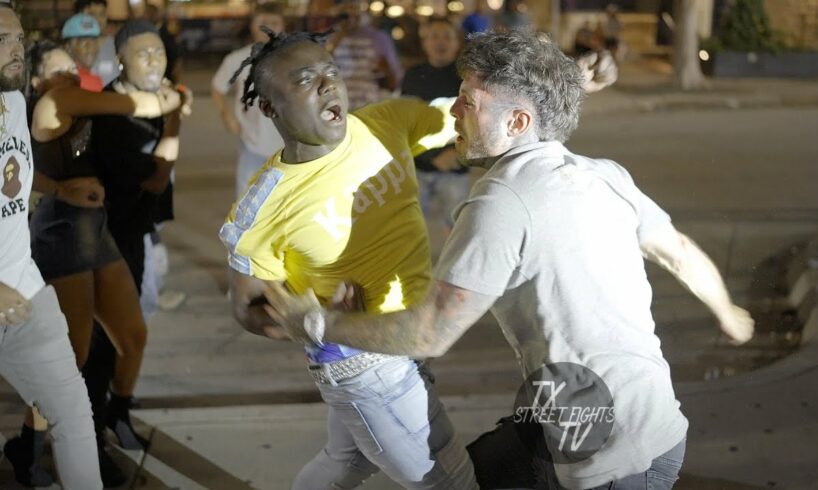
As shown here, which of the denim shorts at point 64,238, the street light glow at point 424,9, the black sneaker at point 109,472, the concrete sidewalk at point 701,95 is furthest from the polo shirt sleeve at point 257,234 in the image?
the street light glow at point 424,9

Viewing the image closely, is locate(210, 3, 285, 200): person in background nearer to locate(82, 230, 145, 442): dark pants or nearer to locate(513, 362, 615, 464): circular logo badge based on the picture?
locate(82, 230, 145, 442): dark pants

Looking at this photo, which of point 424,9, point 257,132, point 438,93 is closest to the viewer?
point 438,93

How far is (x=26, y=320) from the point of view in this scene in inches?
122

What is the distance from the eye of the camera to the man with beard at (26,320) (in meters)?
3.02

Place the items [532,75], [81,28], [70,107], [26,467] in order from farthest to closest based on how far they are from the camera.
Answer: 1. [81,28]
2. [26,467]
3. [70,107]
4. [532,75]

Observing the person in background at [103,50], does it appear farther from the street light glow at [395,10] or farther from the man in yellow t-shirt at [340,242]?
the street light glow at [395,10]

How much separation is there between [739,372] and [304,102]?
3316 mm

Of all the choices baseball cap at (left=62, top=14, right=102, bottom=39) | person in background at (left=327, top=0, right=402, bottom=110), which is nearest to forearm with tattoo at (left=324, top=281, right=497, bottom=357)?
baseball cap at (left=62, top=14, right=102, bottom=39)

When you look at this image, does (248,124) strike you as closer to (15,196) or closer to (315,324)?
(15,196)

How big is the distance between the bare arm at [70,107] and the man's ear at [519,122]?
82.5 inches

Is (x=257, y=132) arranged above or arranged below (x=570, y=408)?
below

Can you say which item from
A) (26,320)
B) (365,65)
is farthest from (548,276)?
(365,65)

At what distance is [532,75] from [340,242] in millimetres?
664

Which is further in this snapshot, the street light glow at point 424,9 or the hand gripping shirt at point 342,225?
the street light glow at point 424,9
